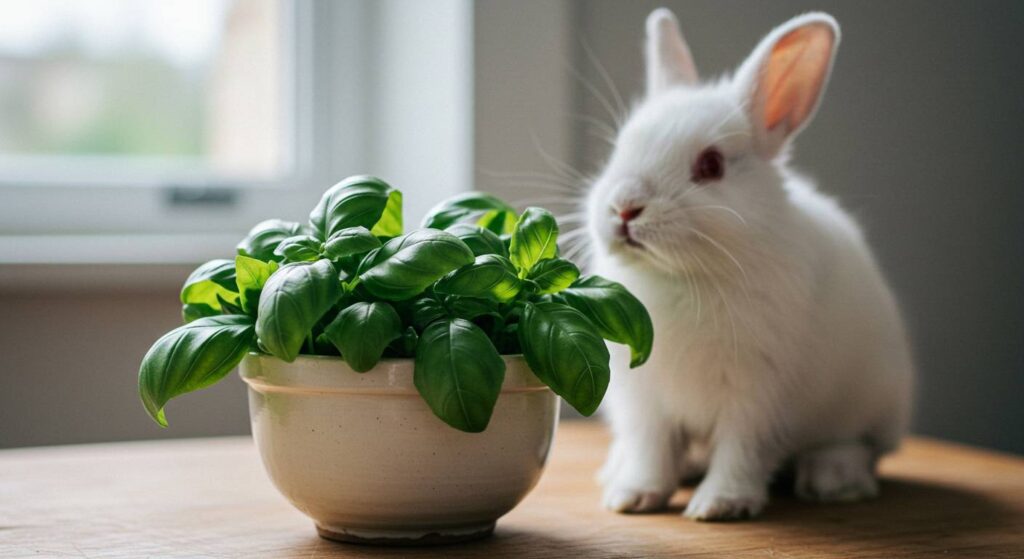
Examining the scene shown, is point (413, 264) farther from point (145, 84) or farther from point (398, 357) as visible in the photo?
point (145, 84)

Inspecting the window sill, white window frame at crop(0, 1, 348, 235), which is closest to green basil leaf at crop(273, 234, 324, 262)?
the window sill

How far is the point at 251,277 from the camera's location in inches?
34.0

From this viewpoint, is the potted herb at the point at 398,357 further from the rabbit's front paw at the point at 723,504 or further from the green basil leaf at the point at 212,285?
the rabbit's front paw at the point at 723,504

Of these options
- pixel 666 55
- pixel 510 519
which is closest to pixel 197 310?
pixel 510 519

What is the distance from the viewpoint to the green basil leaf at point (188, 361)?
2.70ft

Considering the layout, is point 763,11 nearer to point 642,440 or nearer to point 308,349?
point 642,440

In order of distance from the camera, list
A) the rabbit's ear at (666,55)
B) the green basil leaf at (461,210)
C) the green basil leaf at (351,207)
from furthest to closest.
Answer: the rabbit's ear at (666,55) → the green basil leaf at (461,210) → the green basil leaf at (351,207)

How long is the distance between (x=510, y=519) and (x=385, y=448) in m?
0.24

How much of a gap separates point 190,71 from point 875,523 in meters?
1.52

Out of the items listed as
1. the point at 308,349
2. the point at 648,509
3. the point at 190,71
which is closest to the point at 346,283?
the point at 308,349

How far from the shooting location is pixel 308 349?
864mm

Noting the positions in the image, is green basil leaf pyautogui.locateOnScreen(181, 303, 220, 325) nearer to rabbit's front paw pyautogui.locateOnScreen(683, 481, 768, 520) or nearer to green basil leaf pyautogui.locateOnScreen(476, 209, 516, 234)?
green basil leaf pyautogui.locateOnScreen(476, 209, 516, 234)

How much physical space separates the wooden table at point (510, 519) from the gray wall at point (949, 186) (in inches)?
27.8

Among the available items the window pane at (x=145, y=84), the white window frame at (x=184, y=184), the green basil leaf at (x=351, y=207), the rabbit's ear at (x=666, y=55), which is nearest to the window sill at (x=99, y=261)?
the white window frame at (x=184, y=184)
